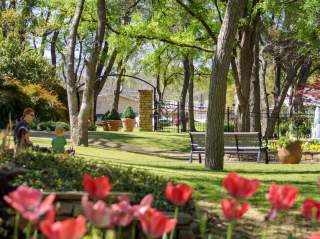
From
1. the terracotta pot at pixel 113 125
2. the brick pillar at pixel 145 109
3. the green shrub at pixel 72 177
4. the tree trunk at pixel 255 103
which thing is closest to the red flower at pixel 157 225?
the green shrub at pixel 72 177

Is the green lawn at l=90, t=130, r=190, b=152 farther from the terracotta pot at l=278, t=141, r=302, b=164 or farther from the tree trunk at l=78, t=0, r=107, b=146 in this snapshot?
the terracotta pot at l=278, t=141, r=302, b=164

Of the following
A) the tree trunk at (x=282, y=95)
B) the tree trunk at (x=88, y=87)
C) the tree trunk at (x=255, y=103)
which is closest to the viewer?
the tree trunk at (x=88, y=87)

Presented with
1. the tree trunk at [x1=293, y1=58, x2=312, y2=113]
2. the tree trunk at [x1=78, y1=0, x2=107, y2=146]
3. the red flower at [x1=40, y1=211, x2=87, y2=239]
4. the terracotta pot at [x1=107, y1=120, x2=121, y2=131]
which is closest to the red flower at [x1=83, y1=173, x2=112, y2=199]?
the red flower at [x1=40, y1=211, x2=87, y2=239]

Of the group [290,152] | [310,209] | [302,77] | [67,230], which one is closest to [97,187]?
[67,230]

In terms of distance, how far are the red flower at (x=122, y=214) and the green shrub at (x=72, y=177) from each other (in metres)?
3.66

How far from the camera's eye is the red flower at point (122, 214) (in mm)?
1930

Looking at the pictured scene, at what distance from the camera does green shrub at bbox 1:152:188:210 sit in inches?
240

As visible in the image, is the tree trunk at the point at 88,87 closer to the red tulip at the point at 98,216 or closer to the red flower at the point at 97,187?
the red flower at the point at 97,187

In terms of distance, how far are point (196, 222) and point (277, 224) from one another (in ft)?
3.38

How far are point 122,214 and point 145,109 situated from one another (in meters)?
31.6

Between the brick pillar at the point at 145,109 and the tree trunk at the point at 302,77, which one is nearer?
the brick pillar at the point at 145,109

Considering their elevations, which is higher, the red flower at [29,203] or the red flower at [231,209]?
the red flower at [29,203]

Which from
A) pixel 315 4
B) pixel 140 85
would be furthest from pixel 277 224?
pixel 140 85

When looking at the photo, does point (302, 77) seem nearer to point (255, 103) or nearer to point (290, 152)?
point (255, 103)
